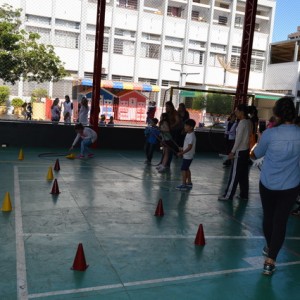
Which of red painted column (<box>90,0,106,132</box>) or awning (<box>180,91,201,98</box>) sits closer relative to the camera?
red painted column (<box>90,0,106,132</box>)

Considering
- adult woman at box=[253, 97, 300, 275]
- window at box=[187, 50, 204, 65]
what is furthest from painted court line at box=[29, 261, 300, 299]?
window at box=[187, 50, 204, 65]

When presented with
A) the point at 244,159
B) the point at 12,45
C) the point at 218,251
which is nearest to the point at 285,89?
the point at 12,45

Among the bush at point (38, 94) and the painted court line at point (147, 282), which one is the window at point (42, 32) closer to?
the bush at point (38, 94)

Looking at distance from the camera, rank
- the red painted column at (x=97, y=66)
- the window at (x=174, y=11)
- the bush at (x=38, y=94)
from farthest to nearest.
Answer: the window at (x=174, y=11)
the bush at (x=38, y=94)
the red painted column at (x=97, y=66)

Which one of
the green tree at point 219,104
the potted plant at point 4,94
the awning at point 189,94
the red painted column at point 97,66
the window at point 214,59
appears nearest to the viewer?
the red painted column at point 97,66

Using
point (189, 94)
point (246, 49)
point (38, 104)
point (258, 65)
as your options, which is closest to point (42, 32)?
point (38, 104)

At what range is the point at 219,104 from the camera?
18.8 meters

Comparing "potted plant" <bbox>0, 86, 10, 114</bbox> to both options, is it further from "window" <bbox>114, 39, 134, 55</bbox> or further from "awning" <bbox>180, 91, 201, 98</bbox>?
"window" <bbox>114, 39, 134, 55</bbox>

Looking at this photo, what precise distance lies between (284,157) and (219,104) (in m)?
14.8

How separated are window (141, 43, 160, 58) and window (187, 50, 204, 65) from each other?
Result: 371 centimetres

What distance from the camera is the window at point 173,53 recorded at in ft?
138

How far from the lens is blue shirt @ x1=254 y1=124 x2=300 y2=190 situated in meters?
4.19

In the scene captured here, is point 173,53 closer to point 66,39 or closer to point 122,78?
point 122,78

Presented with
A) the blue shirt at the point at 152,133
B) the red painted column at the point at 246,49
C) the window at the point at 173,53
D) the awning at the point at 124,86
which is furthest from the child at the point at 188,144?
the window at the point at 173,53
